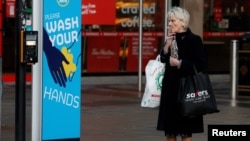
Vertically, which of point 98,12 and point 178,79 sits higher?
point 98,12

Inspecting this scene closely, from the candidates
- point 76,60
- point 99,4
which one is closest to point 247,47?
point 99,4

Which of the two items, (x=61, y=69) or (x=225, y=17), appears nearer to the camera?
(x=61, y=69)

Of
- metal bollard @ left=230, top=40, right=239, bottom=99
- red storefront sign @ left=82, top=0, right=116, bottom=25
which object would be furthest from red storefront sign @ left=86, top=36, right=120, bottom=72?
metal bollard @ left=230, top=40, right=239, bottom=99

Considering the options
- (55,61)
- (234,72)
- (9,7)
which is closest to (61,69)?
(55,61)

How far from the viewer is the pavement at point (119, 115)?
11.2 metres

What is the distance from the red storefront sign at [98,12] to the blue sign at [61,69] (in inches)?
395

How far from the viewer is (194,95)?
8.19 meters

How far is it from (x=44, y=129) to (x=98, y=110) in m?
5.32

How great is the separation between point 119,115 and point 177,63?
548 cm

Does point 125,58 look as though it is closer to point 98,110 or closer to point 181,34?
point 98,110

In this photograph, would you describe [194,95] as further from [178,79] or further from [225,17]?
[225,17]

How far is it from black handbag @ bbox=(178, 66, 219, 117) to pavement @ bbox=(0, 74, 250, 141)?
2.68 meters

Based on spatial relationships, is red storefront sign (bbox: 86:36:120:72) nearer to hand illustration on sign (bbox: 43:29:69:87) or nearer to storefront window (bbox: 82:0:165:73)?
storefront window (bbox: 82:0:165:73)

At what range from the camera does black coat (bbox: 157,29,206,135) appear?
27.3 ft
